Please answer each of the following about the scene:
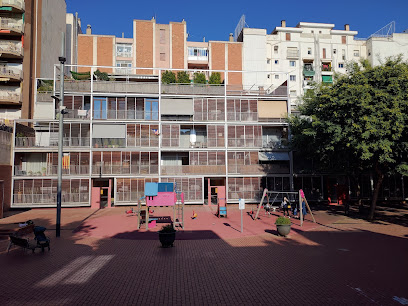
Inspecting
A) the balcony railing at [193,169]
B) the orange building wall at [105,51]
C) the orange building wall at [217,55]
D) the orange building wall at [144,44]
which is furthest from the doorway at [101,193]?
the orange building wall at [217,55]

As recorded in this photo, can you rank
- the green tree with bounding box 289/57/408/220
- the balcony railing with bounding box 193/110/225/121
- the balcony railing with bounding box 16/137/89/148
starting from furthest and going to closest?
the balcony railing with bounding box 193/110/225/121
the balcony railing with bounding box 16/137/89/148
the green tree with bounding box 289/57/408/220

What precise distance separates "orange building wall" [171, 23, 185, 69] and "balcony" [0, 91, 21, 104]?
25.3m

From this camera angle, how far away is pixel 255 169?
105 ft

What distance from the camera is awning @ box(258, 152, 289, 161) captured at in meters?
32.2

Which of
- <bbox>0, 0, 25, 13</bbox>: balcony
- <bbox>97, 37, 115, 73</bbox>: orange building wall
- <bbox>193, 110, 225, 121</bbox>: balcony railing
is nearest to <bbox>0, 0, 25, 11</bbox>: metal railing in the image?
<bbox>0, 0, 25, 13</bbox>: balcony

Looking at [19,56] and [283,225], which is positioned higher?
[19,56]

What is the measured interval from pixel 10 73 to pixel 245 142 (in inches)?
1186

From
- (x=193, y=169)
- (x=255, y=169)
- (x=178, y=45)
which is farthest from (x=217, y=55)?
(x=193, y=169)

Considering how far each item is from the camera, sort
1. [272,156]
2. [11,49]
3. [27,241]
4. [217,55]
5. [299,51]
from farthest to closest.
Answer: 1. [299,51]
2. [217,55]
3. [11,49]
4. [272,156]
5. [27,241]

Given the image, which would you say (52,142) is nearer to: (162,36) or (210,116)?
(210,116)

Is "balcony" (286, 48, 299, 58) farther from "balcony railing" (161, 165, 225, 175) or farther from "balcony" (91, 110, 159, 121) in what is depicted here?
"balcony" (91, 110, 159, 121)

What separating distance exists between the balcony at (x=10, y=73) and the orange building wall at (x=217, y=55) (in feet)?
98.2

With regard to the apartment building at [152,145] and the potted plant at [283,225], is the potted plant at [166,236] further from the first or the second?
the apartment building at [152,145]

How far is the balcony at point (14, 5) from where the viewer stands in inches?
1316
